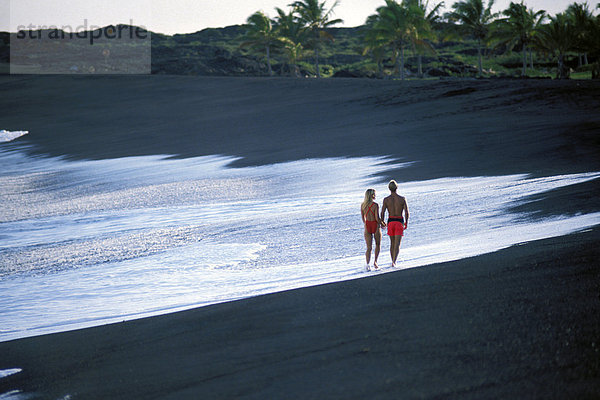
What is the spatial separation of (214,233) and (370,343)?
314 inches

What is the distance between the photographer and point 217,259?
1069 centimetres

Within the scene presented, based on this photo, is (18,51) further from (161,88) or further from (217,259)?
(217,259)

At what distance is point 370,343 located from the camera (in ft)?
17.2

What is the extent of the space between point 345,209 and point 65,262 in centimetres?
576

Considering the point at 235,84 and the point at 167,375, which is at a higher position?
the point at 235,84

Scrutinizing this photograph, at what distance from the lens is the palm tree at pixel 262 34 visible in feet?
199

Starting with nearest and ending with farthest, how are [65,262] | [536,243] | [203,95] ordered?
[536,243], [65,262], [203,95]

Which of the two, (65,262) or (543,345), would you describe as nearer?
(543,345)

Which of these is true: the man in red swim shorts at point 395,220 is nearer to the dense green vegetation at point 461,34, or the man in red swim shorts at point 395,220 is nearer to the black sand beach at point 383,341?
the black sand beach at point 383,341

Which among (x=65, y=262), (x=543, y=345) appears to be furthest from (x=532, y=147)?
(x=543, y=345)

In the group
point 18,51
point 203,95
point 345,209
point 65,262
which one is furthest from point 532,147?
point 18,51

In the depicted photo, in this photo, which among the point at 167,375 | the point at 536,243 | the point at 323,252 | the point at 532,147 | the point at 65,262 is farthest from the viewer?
the point at 532,147

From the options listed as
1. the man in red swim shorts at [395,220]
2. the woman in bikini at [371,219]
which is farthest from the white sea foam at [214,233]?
Answer: the woman in bikini at [371,219]

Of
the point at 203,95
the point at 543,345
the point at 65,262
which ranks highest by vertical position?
the point at 203,95
